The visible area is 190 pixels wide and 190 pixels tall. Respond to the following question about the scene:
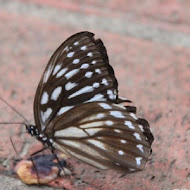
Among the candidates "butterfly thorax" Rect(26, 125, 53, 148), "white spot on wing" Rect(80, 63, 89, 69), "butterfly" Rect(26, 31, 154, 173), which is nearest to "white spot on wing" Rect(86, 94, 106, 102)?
"butterfly" Rect(26, 31, 154, 173)

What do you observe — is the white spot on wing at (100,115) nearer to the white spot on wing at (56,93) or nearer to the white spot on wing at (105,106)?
the white spot on wing at (105,106)

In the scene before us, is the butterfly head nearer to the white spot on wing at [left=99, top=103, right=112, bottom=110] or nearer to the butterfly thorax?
the butterfly thorax

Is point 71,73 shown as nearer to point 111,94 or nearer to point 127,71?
point 111,94

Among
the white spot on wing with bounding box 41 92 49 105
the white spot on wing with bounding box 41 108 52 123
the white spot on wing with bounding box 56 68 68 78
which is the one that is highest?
the white spot on wing with bounding box 56 68 68 78

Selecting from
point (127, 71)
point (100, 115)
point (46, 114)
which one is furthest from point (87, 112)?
point (127, 71)

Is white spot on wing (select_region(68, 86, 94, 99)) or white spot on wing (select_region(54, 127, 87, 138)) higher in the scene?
white spot on wing (select_region(68, 86, 94, 99))

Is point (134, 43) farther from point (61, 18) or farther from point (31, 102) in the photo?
point (31, 102)

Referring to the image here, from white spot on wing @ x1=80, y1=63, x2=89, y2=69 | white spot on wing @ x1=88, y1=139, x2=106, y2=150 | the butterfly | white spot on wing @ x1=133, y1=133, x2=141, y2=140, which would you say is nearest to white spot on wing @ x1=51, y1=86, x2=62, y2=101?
the butterfly

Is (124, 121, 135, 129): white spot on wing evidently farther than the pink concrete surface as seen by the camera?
Yes
